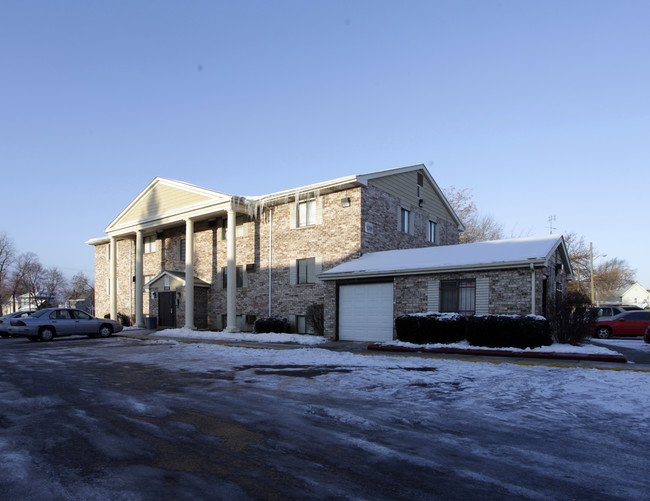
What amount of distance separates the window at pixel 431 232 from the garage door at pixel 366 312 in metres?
9.32

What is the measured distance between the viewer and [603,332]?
2244 cm

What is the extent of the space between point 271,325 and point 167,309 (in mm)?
8671

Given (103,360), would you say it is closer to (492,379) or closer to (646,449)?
(492,379)

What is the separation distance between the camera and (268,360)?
1295 centimetres

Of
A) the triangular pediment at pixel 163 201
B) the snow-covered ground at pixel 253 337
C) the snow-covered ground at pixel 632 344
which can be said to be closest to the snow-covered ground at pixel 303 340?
the snow-covered ground at pixel 253 337

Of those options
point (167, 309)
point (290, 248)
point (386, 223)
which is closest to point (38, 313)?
point (167, 309)

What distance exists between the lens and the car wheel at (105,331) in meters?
22.8

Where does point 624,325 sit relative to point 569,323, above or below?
below

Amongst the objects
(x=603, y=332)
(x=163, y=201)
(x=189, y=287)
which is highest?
(x=163, y=201)

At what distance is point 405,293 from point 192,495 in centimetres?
1454

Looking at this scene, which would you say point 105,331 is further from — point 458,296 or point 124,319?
point 458,296

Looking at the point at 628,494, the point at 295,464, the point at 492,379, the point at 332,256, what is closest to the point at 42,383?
the point at 295,464

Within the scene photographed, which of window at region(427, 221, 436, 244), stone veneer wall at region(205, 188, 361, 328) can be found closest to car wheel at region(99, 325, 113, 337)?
stone veneer wall at region(205, 188, 361, 328)

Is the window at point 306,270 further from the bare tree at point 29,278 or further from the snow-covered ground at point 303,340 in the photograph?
the bare tree at point 29,278
